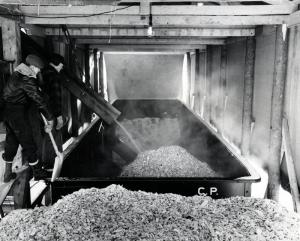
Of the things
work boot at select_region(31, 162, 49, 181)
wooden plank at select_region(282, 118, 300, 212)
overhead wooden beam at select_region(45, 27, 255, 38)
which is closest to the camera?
wooden plank at select_region(282, 118, 300, 212)

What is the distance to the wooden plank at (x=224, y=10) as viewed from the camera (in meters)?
3.70

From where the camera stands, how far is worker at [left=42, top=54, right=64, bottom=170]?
4.31m

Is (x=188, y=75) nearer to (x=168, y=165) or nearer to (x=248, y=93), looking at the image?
(x=248, y=93)

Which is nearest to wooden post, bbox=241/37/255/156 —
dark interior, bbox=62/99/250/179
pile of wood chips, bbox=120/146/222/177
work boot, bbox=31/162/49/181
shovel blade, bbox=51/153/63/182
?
dark interior, bbox=62/99/250/179

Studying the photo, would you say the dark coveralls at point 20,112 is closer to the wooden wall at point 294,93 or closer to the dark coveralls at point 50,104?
the dark coveralls at point 50,104

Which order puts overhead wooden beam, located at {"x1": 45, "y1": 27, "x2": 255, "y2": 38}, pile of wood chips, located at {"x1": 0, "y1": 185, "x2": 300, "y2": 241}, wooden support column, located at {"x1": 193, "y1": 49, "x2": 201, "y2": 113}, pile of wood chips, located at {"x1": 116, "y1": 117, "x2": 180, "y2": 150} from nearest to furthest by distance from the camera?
1. pile of wood chips, located at {"x1": 0, "y1": 185, "x2": 300, "y2": 241}
2. overhead wooden beam, located at {"x1": 45, "y1": 27, "x2": 255, "y2": 38}
3. pile of wood chips, located at {"x1": 116, "y1": 117, "x2": 180, "y2": 150}
4. wooden support column, located at {"x1": 193, "y1": 49, "x2": 201, "y2": 113}

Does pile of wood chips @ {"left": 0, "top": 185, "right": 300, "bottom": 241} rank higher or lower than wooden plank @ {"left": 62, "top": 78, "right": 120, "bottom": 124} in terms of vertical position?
lower

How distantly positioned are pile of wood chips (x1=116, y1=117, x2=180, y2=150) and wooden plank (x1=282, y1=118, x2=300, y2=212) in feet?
8.08

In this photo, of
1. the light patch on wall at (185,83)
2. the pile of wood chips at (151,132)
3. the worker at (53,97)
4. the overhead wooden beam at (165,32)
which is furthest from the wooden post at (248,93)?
the light patch on wall at (185,83)

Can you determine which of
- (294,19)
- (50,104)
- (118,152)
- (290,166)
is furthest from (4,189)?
(294,19)

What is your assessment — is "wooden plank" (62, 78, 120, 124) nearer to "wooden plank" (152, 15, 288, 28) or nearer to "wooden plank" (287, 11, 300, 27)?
"wooden plank" (152, 15, 288, 28)

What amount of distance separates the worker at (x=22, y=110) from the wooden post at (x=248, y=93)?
3224 millimetres

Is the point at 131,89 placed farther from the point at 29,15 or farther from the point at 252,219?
the point at 252,219

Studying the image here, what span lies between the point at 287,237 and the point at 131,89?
10783 millimetres
